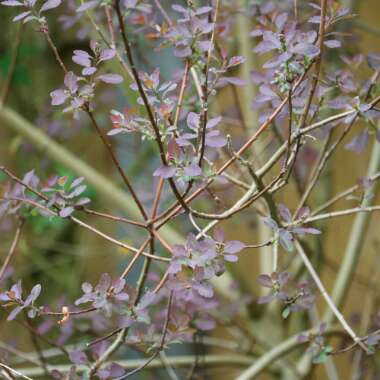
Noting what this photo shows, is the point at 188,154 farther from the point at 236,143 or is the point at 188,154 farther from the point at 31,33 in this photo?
the point at 31,33

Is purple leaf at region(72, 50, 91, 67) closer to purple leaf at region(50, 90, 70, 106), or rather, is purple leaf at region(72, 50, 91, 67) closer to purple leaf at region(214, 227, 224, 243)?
purple leaf at region(50, 90, 70, 106)

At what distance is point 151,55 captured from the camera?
7.95 ft

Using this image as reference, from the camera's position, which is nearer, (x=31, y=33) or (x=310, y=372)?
(x=310, y=372)

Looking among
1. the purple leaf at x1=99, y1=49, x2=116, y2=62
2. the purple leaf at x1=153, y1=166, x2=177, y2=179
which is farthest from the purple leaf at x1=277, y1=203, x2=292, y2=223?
the purple leaf at x1=99, y1=49, x2=116, y2=62

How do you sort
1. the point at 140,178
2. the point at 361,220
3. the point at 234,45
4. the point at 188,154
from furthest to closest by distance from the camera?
the point at 140,178 < the point at 234,45 < the point at 361,220 < the point at 188,154

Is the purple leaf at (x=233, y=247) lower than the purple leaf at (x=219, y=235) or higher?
lower

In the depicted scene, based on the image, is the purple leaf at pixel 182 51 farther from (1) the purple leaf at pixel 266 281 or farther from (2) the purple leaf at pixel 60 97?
(1) the purple leaf at pixel 266 281

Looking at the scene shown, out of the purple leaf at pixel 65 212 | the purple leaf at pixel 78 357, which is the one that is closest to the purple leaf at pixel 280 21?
the purple leaf at pixel 65 212

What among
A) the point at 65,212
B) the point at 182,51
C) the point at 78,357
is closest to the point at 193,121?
the point at 182,51

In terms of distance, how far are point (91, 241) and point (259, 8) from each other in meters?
1.67

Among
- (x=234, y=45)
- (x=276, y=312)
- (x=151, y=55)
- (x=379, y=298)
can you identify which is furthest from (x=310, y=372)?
(x=151, y=55)

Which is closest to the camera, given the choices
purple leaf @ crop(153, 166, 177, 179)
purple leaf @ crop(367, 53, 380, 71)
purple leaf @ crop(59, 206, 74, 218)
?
purple leaf @ crop(153, 166, 177, 179)

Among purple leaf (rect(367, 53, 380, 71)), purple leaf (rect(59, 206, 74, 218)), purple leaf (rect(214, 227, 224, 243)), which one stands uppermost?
purple leaf (rect(367, 53, 380, 71))

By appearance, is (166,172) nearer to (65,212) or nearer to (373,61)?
(65,212)
